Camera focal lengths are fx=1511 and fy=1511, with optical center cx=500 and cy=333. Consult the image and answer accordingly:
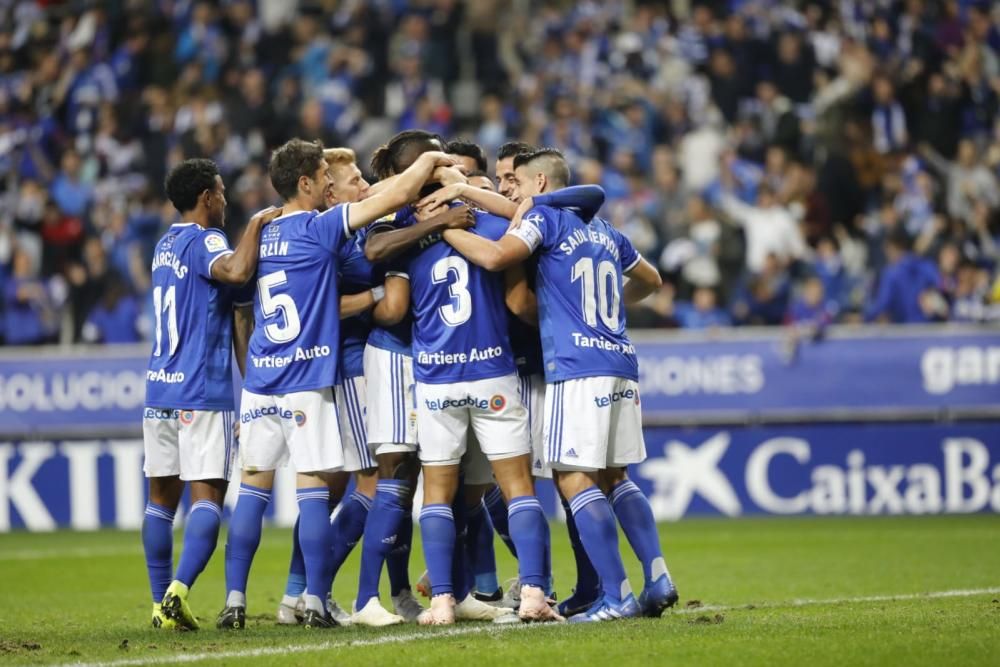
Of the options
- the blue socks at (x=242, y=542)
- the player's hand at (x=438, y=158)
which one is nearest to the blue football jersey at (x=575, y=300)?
the player's hand at (x=438, y=158)

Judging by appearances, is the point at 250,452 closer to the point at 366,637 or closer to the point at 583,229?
the point at 366,637

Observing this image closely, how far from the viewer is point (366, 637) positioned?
6.60m

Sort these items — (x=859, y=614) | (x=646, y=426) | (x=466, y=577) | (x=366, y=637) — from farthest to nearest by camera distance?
1. (x=646, y=426)
2. (x=466, y=577)
3. (x=859, y=614)
4. (x=366, y=637)

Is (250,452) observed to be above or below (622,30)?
below

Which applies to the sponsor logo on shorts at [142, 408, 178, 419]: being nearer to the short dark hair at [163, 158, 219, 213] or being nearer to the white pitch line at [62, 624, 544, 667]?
the short dark hair at [163, 158, 219, 213]

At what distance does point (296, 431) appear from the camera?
714cm

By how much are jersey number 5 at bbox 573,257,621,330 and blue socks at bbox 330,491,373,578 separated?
5.12ft

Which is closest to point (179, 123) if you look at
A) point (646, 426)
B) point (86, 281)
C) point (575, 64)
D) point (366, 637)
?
point (86, 281)

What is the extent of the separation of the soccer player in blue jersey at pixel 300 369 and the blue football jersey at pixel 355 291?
15 centimetres

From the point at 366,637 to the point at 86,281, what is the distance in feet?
35.4

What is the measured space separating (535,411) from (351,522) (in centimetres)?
111

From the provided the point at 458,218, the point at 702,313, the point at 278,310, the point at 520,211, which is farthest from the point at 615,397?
the point at 702,313

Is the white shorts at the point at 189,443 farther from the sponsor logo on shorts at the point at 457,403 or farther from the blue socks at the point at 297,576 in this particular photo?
the sponsor logo on shorts at the point at 457,403

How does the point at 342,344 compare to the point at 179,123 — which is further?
the point at 179,123
